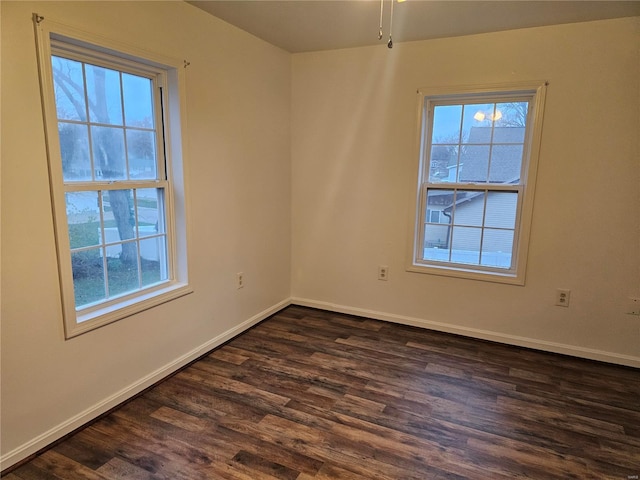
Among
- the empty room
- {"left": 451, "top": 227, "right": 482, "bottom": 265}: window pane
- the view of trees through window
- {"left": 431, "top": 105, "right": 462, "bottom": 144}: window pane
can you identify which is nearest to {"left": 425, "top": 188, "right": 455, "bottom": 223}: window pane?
the empty room

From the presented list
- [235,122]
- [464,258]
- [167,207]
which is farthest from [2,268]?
[464,258]

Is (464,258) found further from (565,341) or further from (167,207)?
(167,207)

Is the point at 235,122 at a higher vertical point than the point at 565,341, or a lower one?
higher

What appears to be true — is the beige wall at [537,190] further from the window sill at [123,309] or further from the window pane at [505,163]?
the window sill at [123,309]

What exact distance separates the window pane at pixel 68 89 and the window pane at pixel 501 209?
111 inches

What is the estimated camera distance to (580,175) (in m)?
2.80

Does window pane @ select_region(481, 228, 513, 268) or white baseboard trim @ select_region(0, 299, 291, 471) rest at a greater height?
window pane @ select_region(481, 228, 513, 268)

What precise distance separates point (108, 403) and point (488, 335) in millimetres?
2763

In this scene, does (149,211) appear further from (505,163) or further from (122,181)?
(505,163)

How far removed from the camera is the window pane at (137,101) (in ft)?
7.51

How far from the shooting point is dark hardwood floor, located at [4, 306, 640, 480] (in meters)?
1.84

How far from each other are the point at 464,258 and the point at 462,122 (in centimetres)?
111

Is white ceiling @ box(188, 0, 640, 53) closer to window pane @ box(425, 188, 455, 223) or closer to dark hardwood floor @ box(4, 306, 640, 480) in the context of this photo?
window pane @ box(425, 188, 455, 223)

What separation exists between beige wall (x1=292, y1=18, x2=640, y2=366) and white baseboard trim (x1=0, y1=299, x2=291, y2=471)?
1.19 meters
